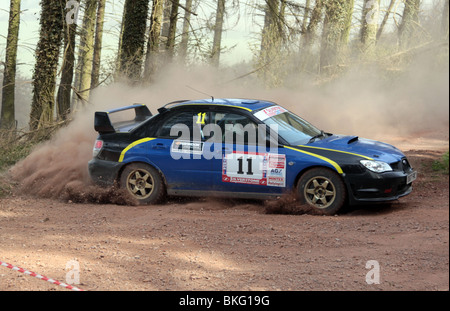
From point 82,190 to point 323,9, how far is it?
13.2m

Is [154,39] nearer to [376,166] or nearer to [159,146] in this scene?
[159,146]

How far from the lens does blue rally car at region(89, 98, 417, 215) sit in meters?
8.23

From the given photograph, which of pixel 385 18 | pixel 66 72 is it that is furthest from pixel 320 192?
pixel 385 18

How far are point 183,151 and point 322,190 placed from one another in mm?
2312

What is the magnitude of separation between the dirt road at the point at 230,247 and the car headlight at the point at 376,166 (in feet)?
2.10

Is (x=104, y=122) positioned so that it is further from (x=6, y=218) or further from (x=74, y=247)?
(x=74, y=247)

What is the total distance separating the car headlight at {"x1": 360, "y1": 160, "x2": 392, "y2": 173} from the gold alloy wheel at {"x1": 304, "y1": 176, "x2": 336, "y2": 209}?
22.1 inches

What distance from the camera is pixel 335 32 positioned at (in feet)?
71.4

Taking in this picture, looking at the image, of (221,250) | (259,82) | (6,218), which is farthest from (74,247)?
(259,82)

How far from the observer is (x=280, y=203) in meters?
8.52

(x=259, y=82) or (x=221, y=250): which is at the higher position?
(x=259, y=82)

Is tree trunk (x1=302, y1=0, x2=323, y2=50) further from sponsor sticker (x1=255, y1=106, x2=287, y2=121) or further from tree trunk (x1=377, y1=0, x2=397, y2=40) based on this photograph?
sponsor sticker (x1=255, y1=106, x2=287, y2=121)
